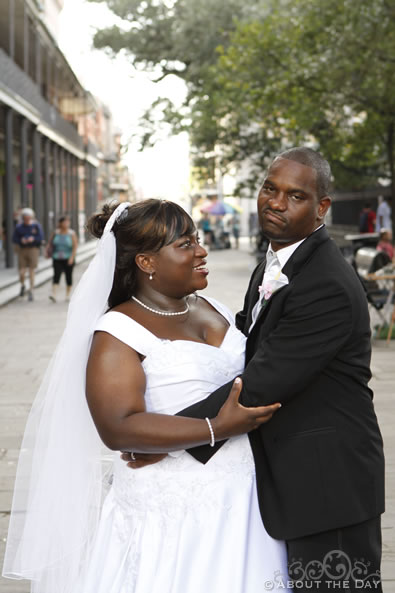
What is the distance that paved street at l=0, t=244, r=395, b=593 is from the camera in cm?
494

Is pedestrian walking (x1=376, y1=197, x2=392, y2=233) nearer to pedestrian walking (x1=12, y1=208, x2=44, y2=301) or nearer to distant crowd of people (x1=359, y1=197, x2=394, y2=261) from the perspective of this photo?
distant crowd of people (x1=359, y1=197, x2=394, y2=261)

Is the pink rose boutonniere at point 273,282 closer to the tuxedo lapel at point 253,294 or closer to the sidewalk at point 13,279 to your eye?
the tuxedo lapel at point 253,294

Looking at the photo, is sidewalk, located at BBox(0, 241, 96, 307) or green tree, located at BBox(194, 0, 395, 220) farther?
sidewalk, located at BBox(0, 241, 96, 307)

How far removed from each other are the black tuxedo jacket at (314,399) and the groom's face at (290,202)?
6cm

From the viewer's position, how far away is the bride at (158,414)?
2.44 m

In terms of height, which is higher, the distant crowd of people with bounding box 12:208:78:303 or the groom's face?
the groom's face

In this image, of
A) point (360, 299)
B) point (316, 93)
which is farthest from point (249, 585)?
point (316, 93)

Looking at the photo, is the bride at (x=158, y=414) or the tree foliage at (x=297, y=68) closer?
the bride at (x=158, y=414)

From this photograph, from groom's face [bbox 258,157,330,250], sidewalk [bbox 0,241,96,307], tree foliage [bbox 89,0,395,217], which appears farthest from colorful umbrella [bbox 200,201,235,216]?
groom's face [bbox 258,157,330,250]

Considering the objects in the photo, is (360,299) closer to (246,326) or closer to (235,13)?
(246,326)

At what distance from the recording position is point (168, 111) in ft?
111

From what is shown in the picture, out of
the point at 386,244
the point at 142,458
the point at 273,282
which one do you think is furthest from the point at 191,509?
the point at 386,244

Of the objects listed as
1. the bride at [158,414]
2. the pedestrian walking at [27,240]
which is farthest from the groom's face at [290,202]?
the pedestrian walking at [27,240]

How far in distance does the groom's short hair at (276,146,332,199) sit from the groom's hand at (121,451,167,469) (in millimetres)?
852
